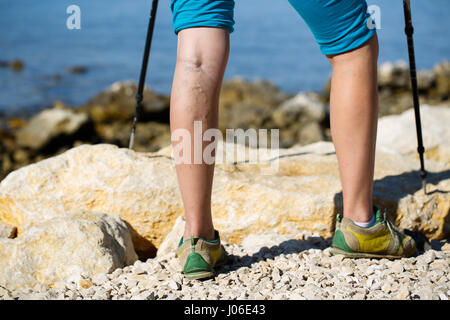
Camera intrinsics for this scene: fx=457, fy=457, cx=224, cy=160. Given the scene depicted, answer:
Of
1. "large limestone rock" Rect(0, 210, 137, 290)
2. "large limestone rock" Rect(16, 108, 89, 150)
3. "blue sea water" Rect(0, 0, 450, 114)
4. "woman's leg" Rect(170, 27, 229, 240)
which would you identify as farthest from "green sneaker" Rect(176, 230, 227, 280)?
"blue sea water" Rect(0, 0, 450, 114)

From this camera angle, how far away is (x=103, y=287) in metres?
2.28

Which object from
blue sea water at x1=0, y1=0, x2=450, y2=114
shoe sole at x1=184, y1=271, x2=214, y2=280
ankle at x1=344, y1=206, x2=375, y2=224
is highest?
blue sea water at x1=0, y1=0, x2=450, y2=114

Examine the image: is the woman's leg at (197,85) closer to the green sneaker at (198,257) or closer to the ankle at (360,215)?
the green sneaker at (198,257)

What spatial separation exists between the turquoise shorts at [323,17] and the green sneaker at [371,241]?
3.02 feet

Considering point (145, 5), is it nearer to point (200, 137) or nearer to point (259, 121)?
point (259, 121)

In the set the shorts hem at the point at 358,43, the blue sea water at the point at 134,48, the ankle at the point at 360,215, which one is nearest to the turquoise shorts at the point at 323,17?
the shorts hem at the point at 358,43

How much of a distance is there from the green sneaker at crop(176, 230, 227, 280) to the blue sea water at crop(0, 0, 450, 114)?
1173 centimetres

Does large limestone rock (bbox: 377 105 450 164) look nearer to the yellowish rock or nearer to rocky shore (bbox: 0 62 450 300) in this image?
rocky shore (bbox: 0 62 450 300)

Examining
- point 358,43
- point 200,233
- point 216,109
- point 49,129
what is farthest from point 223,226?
point 49,129

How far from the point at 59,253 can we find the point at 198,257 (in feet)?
2.66

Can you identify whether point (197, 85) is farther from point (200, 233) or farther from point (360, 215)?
point (360, 215)

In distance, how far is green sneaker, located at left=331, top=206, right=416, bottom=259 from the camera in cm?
241

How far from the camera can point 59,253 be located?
2.49 m
